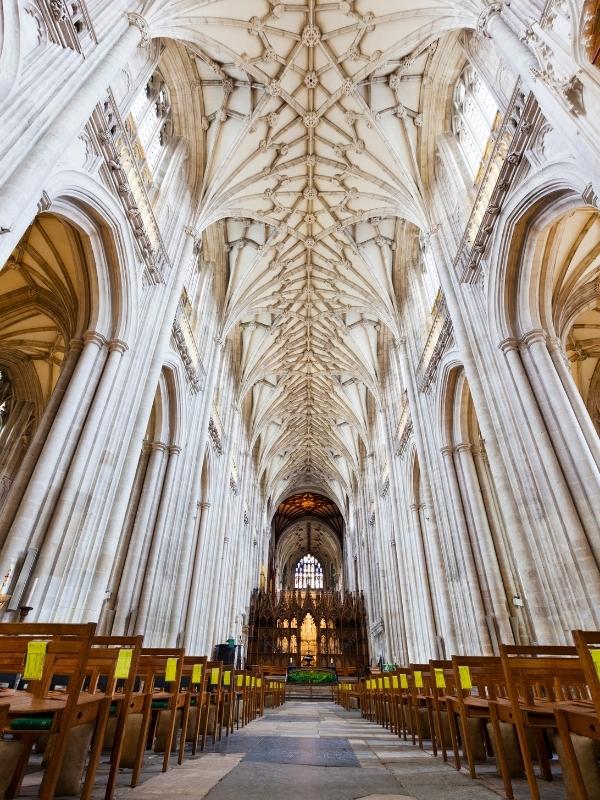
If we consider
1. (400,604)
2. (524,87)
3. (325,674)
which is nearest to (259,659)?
(325,674)

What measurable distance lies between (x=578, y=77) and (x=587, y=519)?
6199 mm

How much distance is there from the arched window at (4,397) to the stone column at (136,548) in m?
7.14

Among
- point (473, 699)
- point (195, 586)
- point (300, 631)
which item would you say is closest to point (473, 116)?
point (473, 699)

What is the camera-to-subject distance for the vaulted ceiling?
11.1 metres

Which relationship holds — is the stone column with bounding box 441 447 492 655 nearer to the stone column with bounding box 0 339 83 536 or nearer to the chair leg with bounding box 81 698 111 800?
the chair leg with bounding box 81 698 111 800

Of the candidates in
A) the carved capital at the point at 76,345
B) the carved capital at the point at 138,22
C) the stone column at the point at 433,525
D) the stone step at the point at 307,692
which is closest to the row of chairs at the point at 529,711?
the stone column at the point at 433,525

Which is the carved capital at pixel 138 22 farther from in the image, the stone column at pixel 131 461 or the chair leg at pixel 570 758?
the chair leg at pixel 570 758

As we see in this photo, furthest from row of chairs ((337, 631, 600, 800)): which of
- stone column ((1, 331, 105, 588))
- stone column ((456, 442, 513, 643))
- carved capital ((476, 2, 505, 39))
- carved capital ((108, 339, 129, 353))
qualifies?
carved capital ((476, 2, 505, 39))

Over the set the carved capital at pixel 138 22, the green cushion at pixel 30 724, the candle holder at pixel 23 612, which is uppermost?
the carved capital at pixel 138 22

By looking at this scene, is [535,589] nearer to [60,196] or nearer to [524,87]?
[524,87]

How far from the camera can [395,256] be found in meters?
17.5

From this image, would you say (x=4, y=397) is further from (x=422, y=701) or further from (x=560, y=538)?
(x=560, y=538)

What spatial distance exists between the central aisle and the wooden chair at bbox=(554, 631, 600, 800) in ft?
2.26

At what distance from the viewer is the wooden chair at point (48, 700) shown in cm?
231
